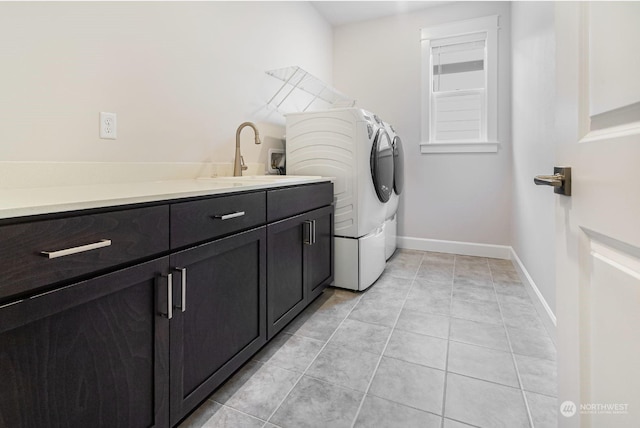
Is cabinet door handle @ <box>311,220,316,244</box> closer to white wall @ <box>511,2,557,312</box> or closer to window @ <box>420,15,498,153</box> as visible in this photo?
white wall @ <box>511,2,557,312</box>

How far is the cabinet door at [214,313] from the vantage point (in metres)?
1.03

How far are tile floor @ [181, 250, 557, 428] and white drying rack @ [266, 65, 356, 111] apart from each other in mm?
1736

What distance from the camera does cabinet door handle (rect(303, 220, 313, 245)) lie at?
1861 mm

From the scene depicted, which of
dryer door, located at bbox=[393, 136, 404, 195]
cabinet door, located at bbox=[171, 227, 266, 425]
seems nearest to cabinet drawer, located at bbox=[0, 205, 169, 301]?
cabinet door, located at bbox=[171, 227, 266, 425]

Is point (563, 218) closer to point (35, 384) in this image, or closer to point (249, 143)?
point (35, 384)

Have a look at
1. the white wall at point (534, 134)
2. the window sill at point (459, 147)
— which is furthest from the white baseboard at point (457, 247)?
the window sill at point (459, 147)

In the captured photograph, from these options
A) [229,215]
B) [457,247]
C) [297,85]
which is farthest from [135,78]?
[457,247]

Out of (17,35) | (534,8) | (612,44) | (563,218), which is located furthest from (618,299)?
(534,8)

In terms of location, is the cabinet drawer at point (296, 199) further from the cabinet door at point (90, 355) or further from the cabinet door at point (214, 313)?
the cabinet door at point (90, 355)

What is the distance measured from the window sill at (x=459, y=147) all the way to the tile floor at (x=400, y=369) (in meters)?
1.58

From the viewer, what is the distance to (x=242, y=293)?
1335 millimetres

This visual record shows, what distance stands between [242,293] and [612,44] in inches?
50.9

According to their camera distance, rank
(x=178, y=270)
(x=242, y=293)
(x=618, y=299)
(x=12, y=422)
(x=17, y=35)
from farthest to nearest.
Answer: (x=242, y=293), (x=17, y=35), (x=178, y=270), (x=12, y=422), (x=618, y=299)

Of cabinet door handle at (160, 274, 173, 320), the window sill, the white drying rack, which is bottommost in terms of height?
cabinet door handle at (160, 274, 173, 320)
